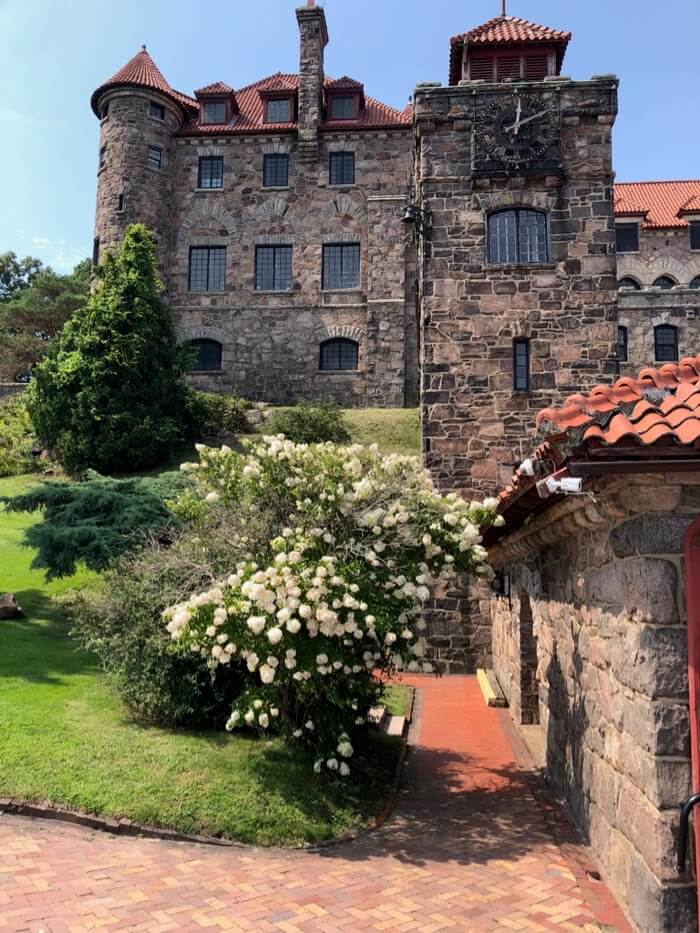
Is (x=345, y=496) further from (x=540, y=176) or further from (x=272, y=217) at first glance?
(x=272, y=217)

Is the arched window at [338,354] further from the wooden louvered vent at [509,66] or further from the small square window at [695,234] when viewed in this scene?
the small square window at [695,234]

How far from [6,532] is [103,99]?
65.2 feet

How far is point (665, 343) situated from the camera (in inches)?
1280

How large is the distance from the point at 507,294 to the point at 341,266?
630 inches

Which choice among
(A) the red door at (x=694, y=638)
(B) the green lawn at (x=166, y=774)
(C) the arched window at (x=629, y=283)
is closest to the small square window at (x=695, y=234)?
(C) the arched window at (x=629, y=283)

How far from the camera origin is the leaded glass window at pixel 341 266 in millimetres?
31156

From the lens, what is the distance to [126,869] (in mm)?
5957

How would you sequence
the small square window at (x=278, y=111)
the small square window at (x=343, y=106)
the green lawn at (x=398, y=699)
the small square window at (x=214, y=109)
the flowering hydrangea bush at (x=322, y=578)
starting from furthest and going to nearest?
the small square window at (x=214, y=109) < the small square window at (x=278, y=111) < the small square window at (x=343, y=106) < the green lawn at (x=398, y=699) < the flowering hydrangea bush at (x=322, y=578)

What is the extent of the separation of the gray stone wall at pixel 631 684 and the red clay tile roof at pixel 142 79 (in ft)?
99.8

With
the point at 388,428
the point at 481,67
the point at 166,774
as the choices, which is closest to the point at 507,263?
the point at 481,67

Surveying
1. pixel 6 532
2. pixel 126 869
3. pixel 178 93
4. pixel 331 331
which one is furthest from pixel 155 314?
pixel 126 869

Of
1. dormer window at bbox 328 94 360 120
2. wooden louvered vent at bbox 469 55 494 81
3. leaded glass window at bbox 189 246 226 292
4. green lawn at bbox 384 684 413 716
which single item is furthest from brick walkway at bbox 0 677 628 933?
dormer window at bbox 328 94 360 120

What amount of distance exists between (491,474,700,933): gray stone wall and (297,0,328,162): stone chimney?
2787cm

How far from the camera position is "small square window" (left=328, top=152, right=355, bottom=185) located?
3134cm
